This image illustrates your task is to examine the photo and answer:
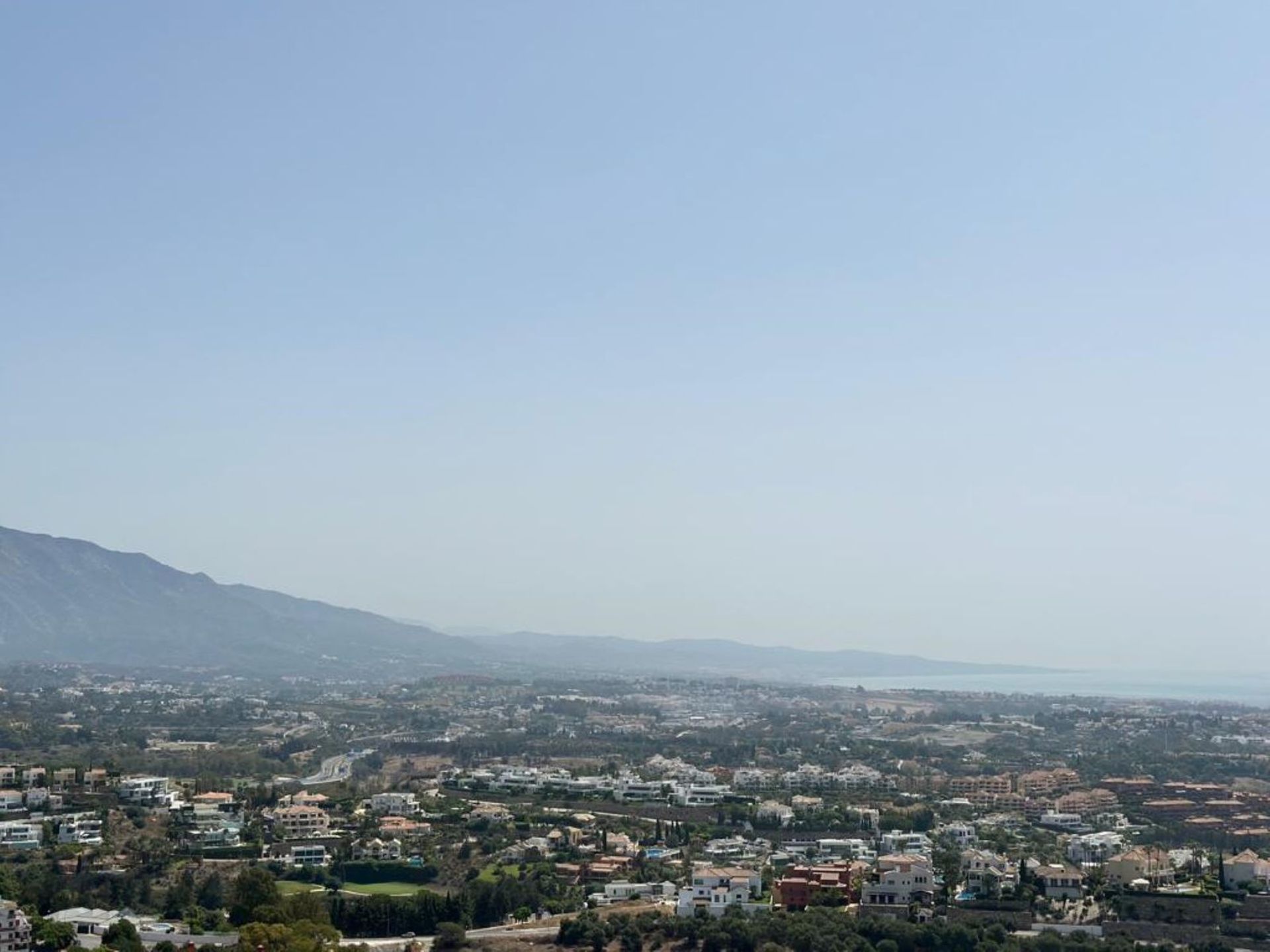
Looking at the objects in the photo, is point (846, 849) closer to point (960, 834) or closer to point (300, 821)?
point (960, 834)

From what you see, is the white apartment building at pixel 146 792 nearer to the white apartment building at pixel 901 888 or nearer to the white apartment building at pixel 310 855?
the white apartment building at pixel 310 855

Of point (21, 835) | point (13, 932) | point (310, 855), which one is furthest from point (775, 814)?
point (13, 932)

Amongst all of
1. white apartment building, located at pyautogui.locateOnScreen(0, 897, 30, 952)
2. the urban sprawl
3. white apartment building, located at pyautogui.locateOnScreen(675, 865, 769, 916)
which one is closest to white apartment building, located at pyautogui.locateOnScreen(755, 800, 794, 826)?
the urban sprawl

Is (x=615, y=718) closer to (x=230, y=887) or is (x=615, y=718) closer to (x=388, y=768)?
(x=388, y=768)

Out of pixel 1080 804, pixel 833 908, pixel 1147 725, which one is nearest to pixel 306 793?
pixel 833 908

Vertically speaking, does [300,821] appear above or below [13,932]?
above

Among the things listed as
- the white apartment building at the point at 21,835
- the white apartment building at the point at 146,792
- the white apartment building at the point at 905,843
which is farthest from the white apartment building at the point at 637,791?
the white apartment building at the point at 21,835

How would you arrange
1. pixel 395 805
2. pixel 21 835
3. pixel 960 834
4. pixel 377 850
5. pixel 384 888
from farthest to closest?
1. pixel 395 805
2. pixel 960 834
3. pixel 21 835
4. pixel 377 850
5. pixel 384 888

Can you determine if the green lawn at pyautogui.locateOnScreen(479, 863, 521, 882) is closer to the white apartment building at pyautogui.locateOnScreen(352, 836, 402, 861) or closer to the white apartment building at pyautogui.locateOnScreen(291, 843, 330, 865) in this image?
the white apartment building at pyautogui.locateOnScreen(352, 836, 402, 861)
